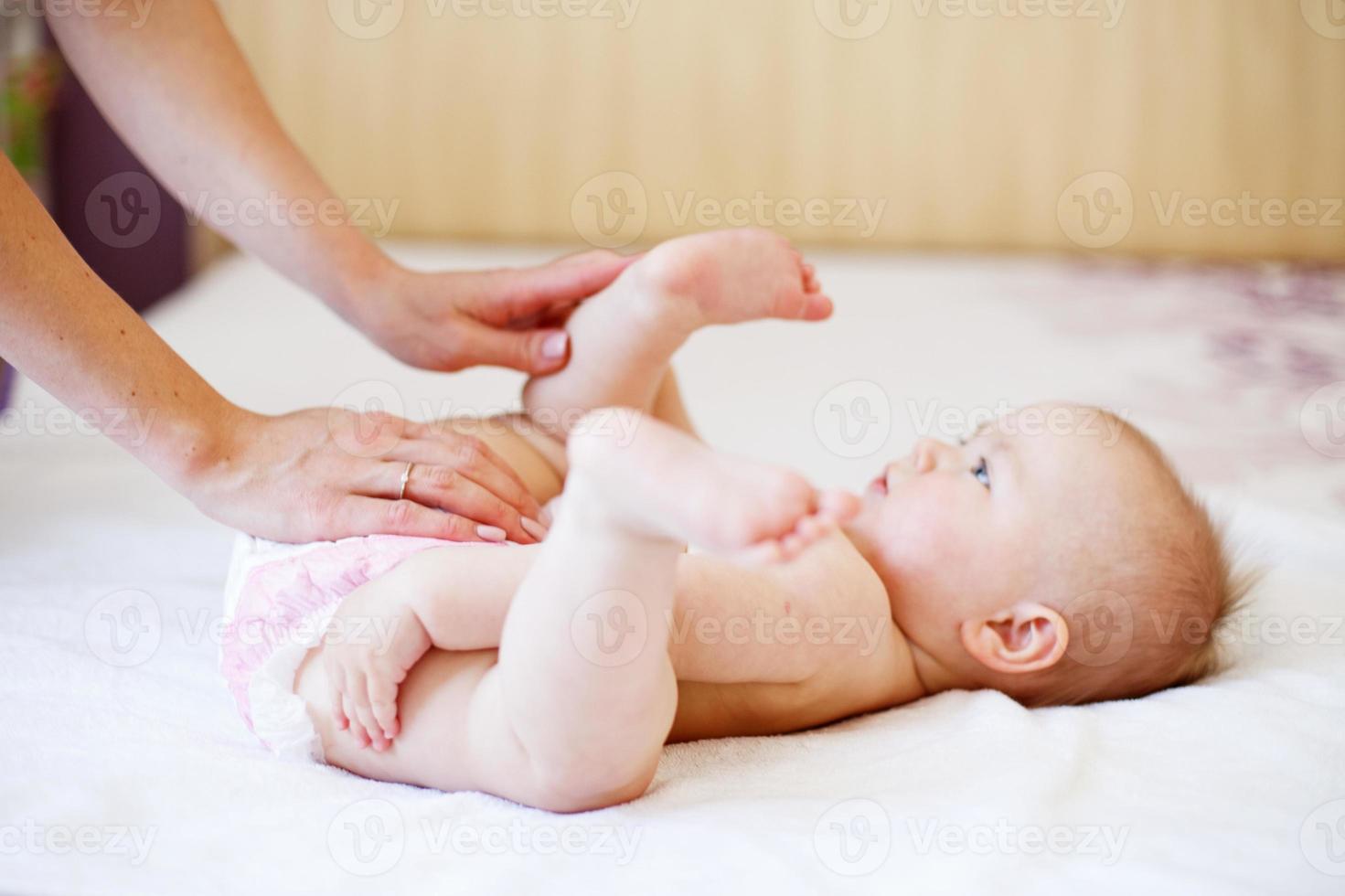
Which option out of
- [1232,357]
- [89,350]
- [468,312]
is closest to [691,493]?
[89,350]

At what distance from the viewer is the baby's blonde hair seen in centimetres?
104

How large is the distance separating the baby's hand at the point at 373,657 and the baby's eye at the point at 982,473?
1.61ft

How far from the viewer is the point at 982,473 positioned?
3.71 feet

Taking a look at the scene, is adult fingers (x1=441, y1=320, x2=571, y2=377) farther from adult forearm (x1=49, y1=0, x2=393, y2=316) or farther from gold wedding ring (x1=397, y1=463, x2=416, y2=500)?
gold wedding ring (x1=397, y1=463, x2=416, y2=500)

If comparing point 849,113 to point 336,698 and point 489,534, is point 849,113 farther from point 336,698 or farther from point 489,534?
point 336,698

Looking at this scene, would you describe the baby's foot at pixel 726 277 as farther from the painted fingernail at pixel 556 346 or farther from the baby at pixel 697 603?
the painted fingernail at pixel 556 346

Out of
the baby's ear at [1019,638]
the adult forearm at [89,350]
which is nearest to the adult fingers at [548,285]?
the adult forearm at [89,350]

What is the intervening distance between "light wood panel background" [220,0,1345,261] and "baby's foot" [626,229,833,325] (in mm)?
1753

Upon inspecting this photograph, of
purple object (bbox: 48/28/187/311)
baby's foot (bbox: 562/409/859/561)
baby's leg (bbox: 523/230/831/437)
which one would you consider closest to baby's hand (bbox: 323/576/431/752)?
baby's foot (bbox: 562/409/859/561)

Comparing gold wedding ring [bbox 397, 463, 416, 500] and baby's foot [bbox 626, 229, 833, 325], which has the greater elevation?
baby's foot [bbox 626, 229, 833, 325]

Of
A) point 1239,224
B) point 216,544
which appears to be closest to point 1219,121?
point 1239,224

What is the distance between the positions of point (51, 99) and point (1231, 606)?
2290 millimetres

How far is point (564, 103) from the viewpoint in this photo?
291 centimetres

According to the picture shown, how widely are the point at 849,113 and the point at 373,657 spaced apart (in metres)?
2.24
